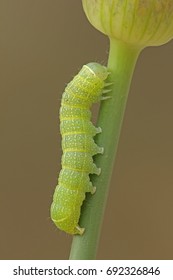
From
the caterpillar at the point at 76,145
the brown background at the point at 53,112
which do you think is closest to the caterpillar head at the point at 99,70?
the caterpillar at the point at 76,145

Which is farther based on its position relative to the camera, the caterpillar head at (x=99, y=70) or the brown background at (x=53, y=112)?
the brown background at (x=53, y=112)

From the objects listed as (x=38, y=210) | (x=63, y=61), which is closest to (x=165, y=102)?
(x=63, y=61)

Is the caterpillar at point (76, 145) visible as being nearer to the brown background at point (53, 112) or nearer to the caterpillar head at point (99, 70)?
the caterpillar head at point (99, 70)

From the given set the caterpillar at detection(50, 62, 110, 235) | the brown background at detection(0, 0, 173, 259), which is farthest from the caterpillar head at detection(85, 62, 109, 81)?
the brown background at detection(0, 0, 173, 259)

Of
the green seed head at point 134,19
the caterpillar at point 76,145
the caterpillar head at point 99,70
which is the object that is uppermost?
the green seed head at point 134,19

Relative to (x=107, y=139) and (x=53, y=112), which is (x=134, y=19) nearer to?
(x=107, y=139)

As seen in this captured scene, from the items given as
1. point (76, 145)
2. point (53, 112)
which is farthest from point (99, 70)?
point (53, 112)
